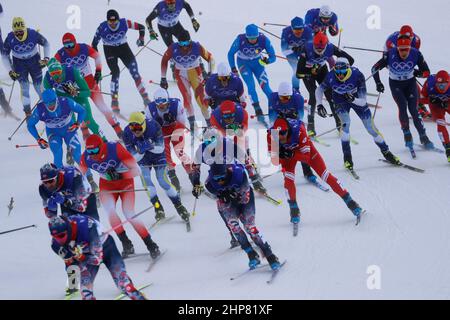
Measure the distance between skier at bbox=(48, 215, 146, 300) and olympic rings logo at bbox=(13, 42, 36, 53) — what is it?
5.91 meters

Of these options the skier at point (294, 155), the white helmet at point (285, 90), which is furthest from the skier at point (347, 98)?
the skier at point (294, 155)

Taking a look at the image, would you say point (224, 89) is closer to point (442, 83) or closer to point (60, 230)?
point (442, 83)

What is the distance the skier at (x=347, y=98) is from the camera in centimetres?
1053

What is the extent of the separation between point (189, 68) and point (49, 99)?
2.55m

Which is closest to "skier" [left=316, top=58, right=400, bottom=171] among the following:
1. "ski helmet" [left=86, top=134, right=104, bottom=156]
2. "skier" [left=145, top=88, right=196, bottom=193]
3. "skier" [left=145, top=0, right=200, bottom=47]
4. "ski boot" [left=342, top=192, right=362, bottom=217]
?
"ski boot" [left=342, top=192, right=362, bottom=217]

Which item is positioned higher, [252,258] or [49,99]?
[49,99]

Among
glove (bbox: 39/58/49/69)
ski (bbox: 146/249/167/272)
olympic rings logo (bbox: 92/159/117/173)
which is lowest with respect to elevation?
ski (bbox: 146/249/167/272)

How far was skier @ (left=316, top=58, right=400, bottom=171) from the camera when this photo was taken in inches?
415

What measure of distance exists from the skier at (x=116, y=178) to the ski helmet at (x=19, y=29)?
14.2ft

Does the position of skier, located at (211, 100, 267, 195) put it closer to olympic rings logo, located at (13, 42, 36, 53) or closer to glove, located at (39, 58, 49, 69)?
glove, located at (39, 58, 49, 69)

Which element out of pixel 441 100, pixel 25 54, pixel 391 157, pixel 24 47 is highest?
pixel 24 47

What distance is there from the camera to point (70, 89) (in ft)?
37.4

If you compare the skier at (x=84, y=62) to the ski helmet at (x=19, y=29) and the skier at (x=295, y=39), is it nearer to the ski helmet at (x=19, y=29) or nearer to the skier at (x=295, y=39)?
the ski helmet at (x=19, y=29)

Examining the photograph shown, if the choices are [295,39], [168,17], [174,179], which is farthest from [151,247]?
[168,17]
